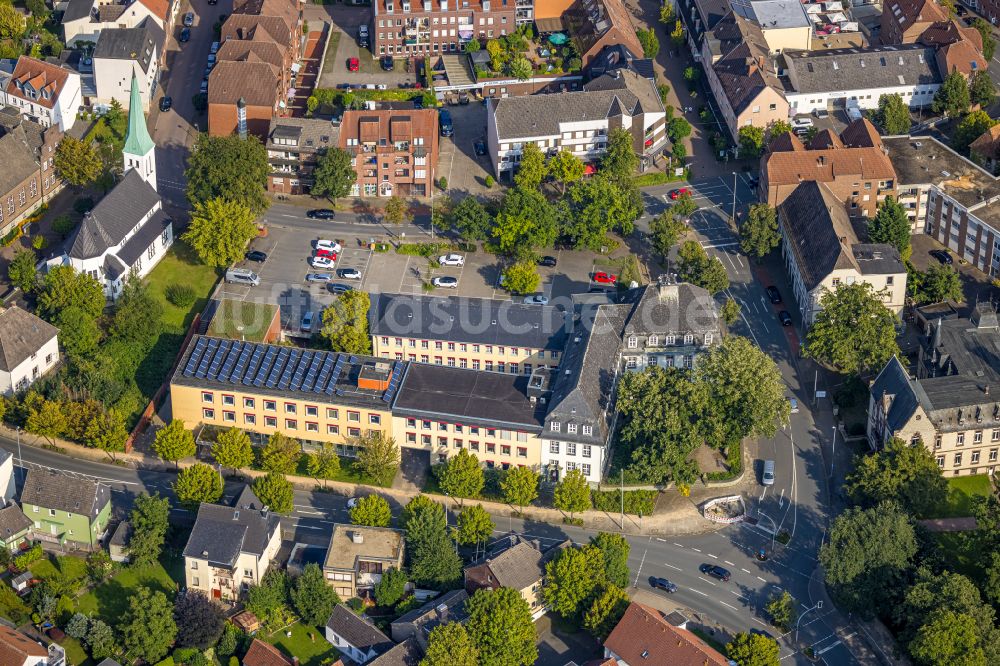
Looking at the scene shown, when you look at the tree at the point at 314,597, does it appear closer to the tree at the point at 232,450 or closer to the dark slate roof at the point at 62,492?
the tree at the point at 232,450

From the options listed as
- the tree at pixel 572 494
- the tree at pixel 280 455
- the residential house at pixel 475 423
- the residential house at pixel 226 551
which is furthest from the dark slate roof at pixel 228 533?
the tree at pixel 572 494

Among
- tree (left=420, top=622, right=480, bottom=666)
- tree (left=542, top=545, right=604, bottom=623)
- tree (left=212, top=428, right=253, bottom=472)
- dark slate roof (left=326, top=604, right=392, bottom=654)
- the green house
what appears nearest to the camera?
tree (left=420, top=622, right=480, bottom=666)

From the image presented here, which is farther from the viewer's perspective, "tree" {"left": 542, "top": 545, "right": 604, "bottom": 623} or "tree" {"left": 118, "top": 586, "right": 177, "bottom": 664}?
"tree" {"left": 542, "top": 545, "right": 604, "bottom": 623}

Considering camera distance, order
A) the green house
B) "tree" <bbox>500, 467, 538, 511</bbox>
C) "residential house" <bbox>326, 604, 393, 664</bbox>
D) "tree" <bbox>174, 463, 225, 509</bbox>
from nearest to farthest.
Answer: "residential house" <bbox>326, 604, 393, 664</bbox> → the green house → "tree" <bbox>174, 463, 225, 509</bbox> → "tree" <bbox>500, 467, 538, 511</bbox>

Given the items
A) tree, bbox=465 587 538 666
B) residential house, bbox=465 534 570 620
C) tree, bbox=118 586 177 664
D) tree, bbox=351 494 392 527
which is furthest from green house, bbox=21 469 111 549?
tree, bbox=465 587 538 666

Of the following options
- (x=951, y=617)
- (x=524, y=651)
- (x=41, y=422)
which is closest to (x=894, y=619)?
(x=951, y=617)

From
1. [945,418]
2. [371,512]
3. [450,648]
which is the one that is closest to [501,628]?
[450,648]

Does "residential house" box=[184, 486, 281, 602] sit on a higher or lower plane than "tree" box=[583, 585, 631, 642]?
higher

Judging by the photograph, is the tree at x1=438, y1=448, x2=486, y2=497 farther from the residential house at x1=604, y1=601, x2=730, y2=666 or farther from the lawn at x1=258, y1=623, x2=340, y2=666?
the residential house at x1=604, y1=601, x2=730, y2=666
